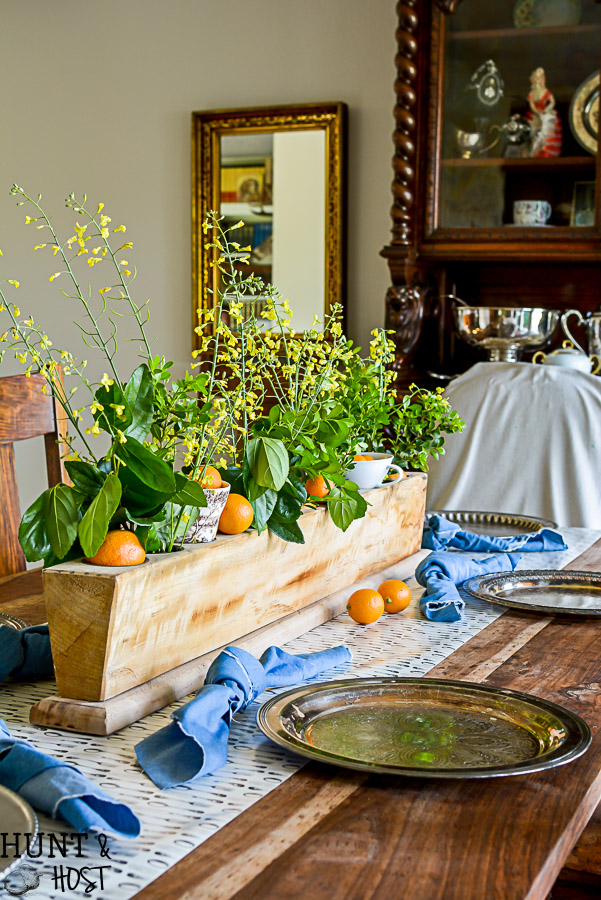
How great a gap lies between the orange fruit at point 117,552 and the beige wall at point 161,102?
2683 mm

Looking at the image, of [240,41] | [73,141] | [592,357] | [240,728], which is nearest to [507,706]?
[240,728]

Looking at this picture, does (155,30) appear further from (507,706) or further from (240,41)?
(507,706)

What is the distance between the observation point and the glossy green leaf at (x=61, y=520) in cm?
82

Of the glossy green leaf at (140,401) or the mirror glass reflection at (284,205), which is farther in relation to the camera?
the mirror glass reflection at (284,205)

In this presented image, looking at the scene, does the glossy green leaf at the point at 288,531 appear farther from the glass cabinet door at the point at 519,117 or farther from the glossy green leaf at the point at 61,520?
the glass cabinet door at the point at 519,117

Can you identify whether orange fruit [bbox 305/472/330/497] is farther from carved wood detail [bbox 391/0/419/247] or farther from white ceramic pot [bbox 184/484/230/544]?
carved wood detail [bbox 391/0/419/247]

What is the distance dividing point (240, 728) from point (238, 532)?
231 millimetres

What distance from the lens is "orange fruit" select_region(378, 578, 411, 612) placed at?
44.2 inches

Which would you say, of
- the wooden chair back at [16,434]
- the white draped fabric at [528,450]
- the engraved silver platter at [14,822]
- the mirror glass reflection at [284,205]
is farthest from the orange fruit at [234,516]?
the mirror glass reflection at [284,205]

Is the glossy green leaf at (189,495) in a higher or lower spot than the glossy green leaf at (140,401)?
lower

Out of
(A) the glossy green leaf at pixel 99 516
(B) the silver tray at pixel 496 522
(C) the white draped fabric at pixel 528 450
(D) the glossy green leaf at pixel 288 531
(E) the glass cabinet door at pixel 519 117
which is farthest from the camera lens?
(E) the glass cabinet door at pixel 519 117

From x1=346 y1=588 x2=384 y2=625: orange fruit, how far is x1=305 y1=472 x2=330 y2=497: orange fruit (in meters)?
0.12

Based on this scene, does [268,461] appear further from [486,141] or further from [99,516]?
[486,141]

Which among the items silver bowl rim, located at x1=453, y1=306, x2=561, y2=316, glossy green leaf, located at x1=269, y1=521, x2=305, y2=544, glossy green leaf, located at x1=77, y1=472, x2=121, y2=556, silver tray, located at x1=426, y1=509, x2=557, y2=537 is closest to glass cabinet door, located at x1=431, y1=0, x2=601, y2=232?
silver bowl rim, located at x1=453, y1=306, x2=561, y2=316
